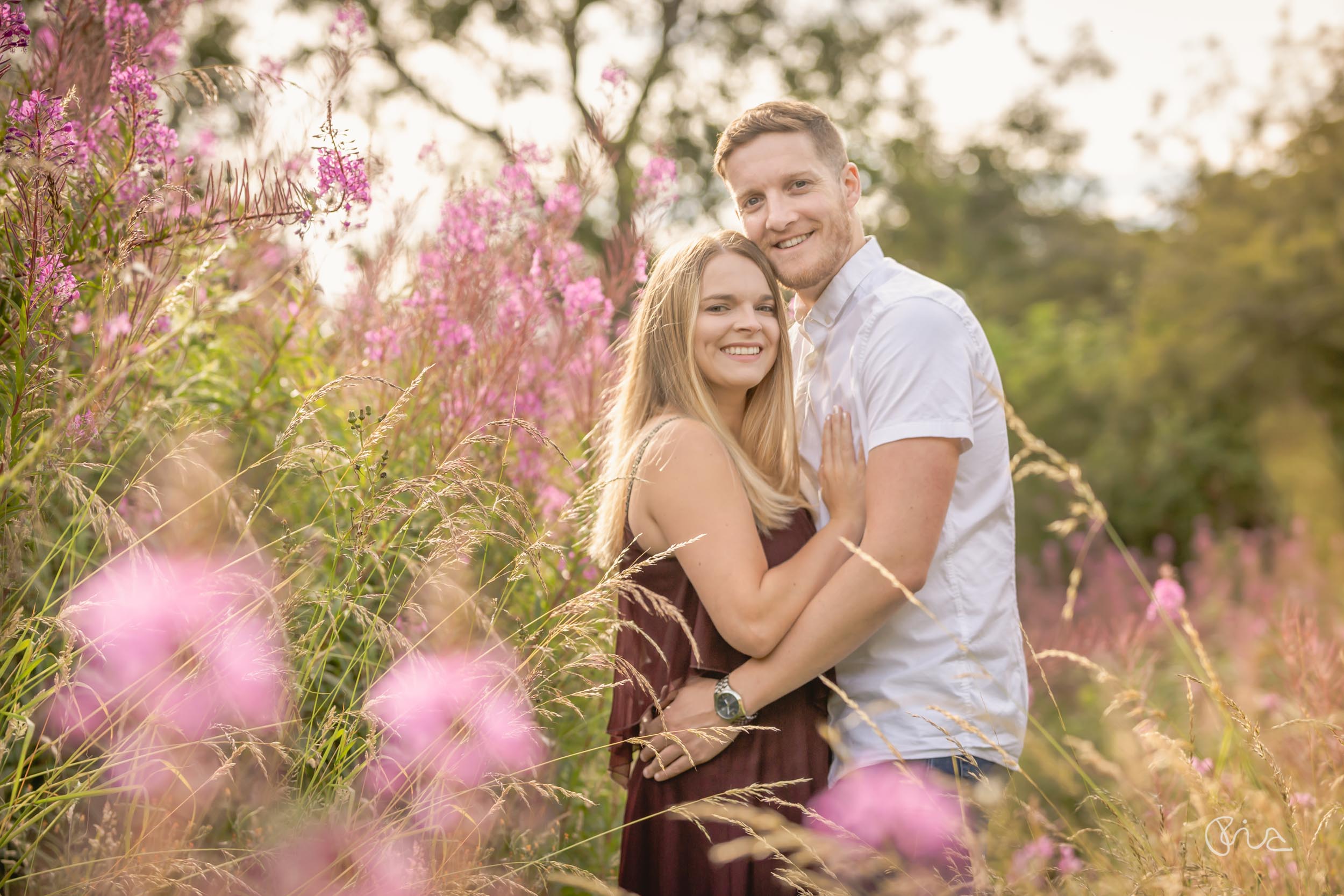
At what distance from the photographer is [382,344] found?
121 inches

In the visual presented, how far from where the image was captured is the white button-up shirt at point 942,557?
2.23 meters

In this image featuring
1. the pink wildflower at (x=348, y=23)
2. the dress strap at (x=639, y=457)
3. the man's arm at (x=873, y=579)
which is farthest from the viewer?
the pink wildflower at (x=348, y=23)

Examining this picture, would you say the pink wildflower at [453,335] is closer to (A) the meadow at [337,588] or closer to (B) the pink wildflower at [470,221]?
(A) the meadow at [337,588]

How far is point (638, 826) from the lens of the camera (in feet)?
7.84

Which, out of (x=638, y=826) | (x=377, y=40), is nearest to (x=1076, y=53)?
(x=377, y=40)

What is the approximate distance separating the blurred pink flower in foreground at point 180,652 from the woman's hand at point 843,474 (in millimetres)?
1238

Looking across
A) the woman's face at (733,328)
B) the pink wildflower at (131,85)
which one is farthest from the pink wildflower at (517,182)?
the pink wildflower at (131,85)

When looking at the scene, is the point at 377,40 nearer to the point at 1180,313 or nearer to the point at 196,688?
the point at 1180,313

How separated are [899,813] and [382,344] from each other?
6.59ft

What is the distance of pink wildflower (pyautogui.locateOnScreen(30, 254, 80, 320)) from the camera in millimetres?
1690

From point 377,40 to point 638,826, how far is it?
13070mm

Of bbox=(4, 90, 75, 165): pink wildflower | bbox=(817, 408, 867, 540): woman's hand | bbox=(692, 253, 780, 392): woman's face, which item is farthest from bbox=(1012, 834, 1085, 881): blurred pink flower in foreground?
bbox=(4, 90, 75, 165): pink wildflower

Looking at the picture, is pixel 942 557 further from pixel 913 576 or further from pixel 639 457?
pixel 639 457
